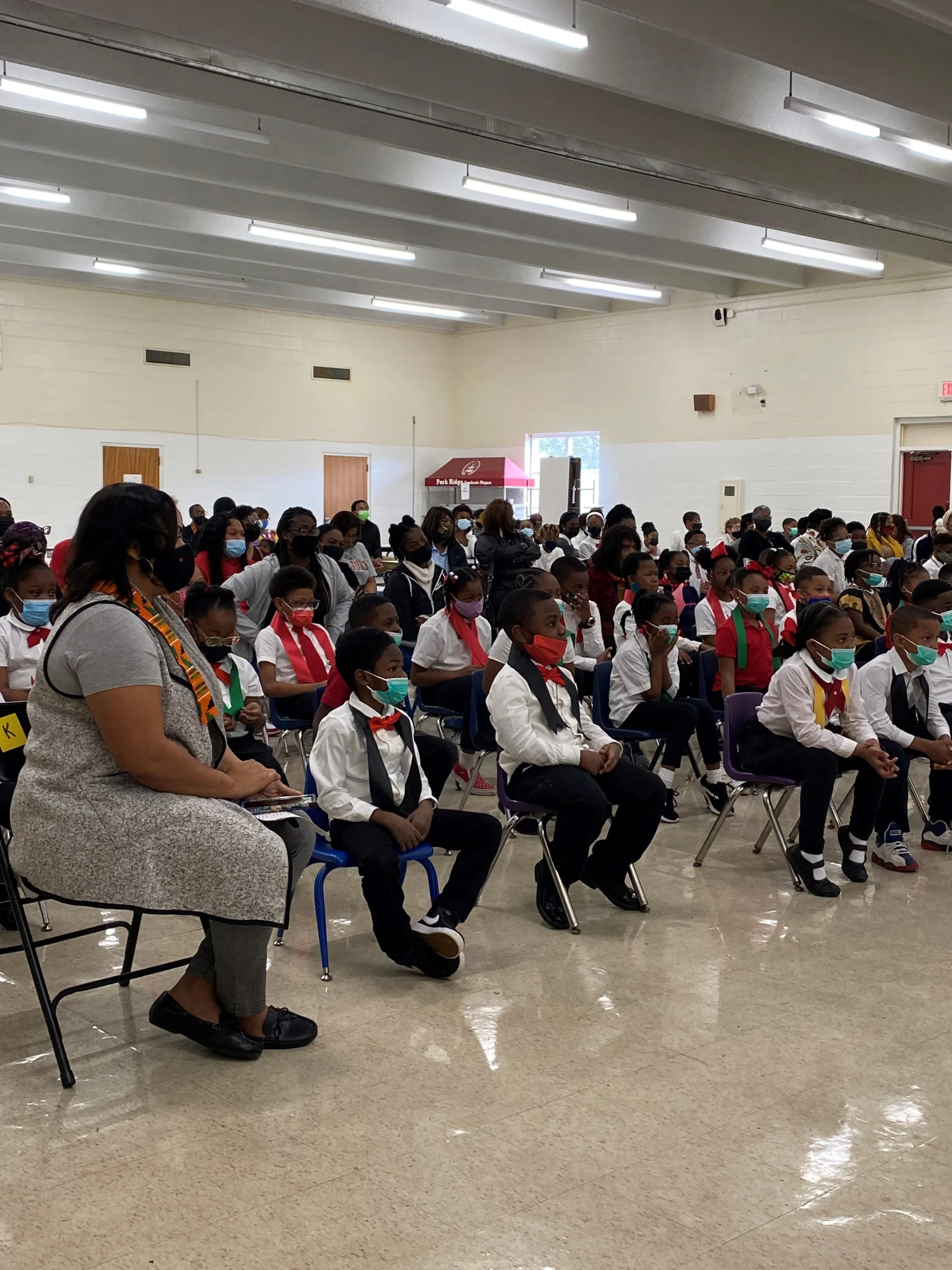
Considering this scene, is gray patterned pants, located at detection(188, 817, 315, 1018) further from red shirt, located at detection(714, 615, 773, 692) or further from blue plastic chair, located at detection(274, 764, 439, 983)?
red shirt, located at detection(714, 615, 773, 692)

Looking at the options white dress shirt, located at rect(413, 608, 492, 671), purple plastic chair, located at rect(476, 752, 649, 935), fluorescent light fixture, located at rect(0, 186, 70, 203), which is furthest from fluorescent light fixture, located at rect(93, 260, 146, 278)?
purple plastic chair, located at rect(476, 752, 649, 935)

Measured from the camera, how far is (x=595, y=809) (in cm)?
394

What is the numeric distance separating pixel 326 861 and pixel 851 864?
7.36 ft

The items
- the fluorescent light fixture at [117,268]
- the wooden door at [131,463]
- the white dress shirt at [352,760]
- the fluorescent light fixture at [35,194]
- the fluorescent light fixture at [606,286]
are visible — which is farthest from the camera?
the wooden door at [131,463]

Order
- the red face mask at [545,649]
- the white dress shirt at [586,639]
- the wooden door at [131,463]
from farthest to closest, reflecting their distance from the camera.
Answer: the wooden door at [131,463] < the white dress shirt at [586,639] < the red face mask at [545,649]

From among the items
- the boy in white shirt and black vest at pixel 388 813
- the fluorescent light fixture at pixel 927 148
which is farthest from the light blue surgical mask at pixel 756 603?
the fluorescent light fixture at pixel 927 148

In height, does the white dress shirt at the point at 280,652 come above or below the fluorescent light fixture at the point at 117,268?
below

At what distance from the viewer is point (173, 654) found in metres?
2.75

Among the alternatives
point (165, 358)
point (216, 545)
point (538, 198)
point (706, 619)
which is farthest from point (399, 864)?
point (165, 358)

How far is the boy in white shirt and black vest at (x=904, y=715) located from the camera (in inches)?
188

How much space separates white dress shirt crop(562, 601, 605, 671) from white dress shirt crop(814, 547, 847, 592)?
14.0 feet

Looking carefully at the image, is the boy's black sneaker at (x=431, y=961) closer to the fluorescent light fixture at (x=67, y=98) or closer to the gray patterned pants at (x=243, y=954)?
the gray patterned pants at (x=243, y=954)

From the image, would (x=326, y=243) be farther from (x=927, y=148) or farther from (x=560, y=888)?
(x=560, y=888)

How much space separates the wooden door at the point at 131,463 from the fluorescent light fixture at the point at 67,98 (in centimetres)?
835
